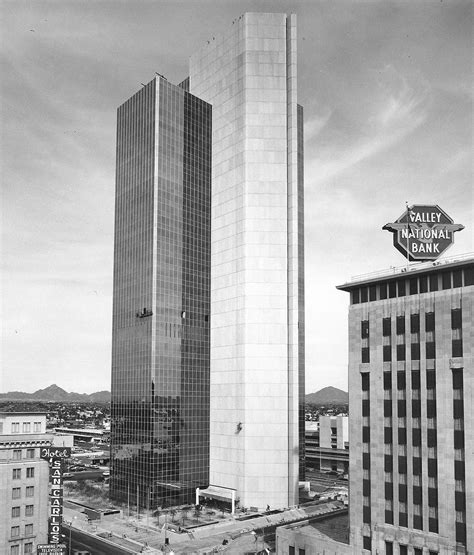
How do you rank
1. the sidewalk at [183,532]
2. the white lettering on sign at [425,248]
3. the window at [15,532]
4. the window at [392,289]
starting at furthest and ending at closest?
the sidewalk at [183,532]
the window at [15,532]
the white lettering on sign at [425,248]
the window at [392,289]

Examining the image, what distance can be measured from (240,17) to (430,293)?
12398 centimetres

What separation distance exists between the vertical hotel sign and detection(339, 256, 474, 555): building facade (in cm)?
5000

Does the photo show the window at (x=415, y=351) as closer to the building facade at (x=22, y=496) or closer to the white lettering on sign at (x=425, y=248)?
the white lettering on sign at (x=425, y=248)

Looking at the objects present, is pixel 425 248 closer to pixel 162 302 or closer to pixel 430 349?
pixel 430 349

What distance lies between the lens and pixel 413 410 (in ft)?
310

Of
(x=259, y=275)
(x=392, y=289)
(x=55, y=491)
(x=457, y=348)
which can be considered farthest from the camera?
(x=259, y=275)

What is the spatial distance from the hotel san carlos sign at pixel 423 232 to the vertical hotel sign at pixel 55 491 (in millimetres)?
70623

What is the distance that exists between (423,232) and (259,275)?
7610 cm

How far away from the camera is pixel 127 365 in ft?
586

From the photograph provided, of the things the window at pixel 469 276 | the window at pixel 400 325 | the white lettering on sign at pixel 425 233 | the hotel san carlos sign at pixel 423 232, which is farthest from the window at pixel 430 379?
the white lettering on sign at pixel 425 233

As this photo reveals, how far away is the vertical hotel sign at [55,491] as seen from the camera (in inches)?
4063

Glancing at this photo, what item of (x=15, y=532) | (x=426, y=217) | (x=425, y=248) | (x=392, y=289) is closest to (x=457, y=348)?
(x=392, y=289)

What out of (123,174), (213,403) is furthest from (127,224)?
(213,403)

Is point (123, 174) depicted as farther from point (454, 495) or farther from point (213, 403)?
point (454, 495)
